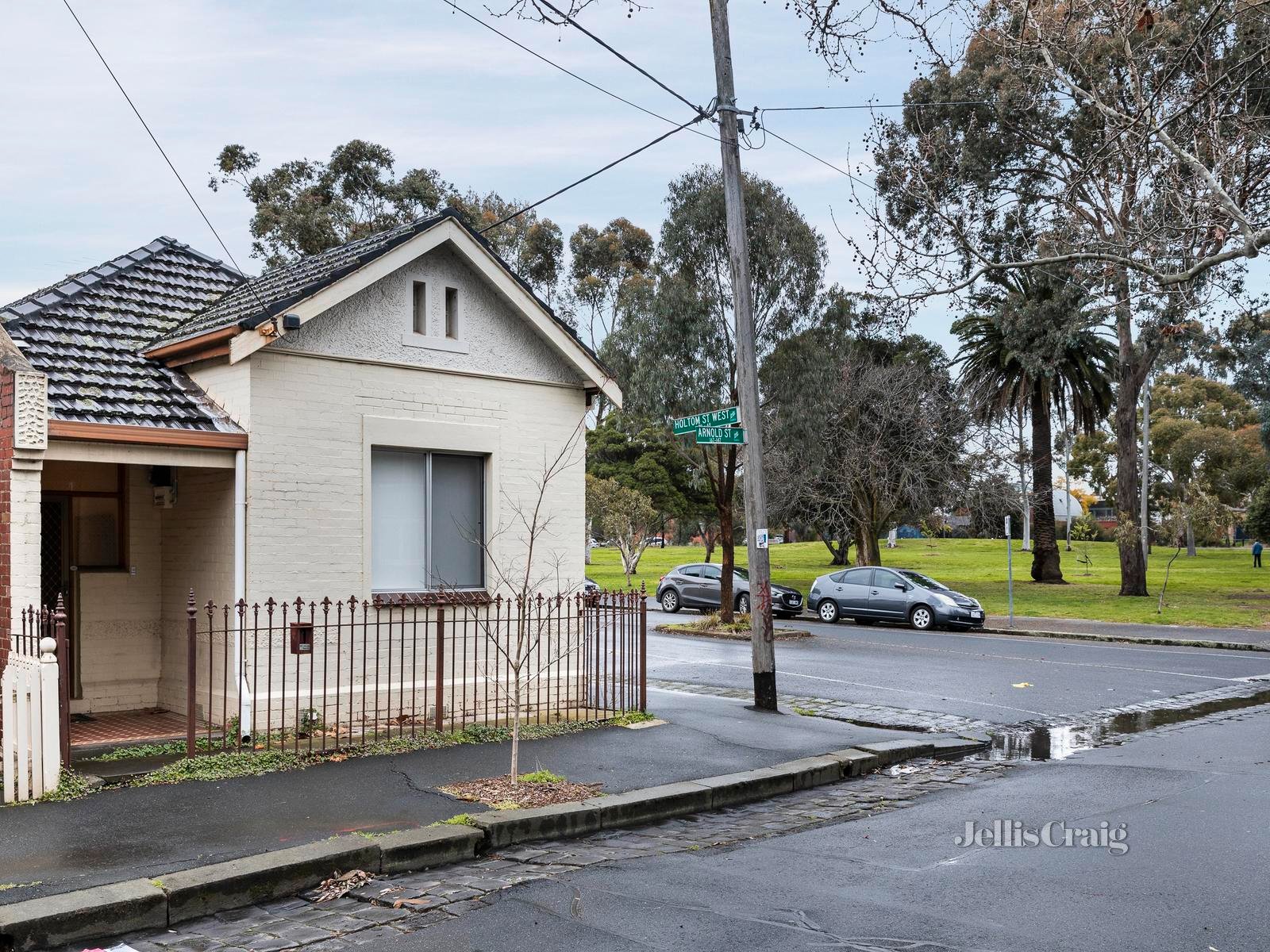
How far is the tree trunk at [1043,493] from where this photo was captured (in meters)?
38.2

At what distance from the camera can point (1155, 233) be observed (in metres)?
14.6

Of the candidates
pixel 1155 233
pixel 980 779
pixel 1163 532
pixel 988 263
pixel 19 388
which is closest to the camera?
pixel 19 388

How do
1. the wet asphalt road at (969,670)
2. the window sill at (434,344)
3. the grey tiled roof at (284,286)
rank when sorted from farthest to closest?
the wet asphalt road at (969,670) < the window sill at (434,344) < the grey tiled roof at (284,286)

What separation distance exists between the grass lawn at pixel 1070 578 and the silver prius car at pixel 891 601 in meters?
4.98

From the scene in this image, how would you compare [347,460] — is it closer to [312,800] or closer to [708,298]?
[312,800]

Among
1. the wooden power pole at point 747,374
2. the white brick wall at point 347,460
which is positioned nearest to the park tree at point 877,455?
the wooden power pole at point 747,374

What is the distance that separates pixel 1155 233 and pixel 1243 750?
7.10 m

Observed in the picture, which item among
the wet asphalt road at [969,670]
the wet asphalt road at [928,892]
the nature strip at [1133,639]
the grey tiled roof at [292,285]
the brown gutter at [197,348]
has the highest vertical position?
the grey tiled roof at [292,285]

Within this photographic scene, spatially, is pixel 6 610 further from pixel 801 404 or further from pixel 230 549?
pixel 801 404

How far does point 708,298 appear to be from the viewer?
23.7 meters

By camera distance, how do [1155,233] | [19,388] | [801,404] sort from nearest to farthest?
[19,388] → [1155,233] → [801,404]

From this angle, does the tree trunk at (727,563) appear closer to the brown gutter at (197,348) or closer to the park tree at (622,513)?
the brown gutter at (197,348)

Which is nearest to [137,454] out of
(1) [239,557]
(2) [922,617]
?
(1) [239,557]

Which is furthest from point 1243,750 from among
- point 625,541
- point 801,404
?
point 625,541
